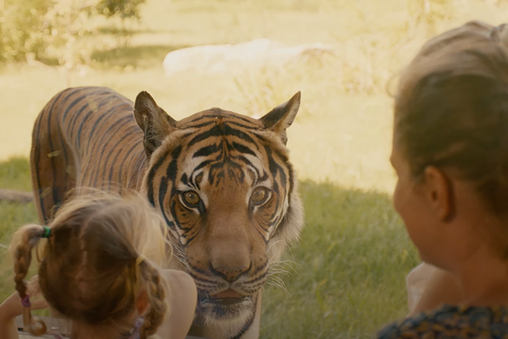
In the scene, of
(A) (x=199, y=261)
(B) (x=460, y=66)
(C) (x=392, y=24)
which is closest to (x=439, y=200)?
(B) (x=460, y=66)

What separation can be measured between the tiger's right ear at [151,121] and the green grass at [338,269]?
27.7 inches

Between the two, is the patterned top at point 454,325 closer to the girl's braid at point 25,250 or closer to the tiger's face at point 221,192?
the girl's braid at point 25,250

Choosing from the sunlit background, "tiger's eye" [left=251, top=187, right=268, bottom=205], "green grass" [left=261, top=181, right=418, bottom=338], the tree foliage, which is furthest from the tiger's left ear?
the tree foliage

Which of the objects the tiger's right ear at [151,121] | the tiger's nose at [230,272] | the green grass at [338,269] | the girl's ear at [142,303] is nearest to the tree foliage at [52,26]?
the green grass at [338,269]

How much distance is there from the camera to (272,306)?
303cm

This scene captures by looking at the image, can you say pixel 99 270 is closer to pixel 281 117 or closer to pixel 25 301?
pixel 25 301

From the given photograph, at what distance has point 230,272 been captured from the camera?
1.98m

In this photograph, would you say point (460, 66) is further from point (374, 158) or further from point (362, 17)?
point (362, 17)

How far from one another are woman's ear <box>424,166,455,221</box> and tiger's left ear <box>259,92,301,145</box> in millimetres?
1235

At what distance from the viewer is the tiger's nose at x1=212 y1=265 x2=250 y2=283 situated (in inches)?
77.9

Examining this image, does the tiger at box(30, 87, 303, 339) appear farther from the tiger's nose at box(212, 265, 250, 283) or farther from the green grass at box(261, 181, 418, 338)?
the green grass at box(261, 181, 418, 338)

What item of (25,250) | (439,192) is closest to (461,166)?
(439,192)

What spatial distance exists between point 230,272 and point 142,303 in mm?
546

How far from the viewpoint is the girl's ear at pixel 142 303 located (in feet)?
4.76
